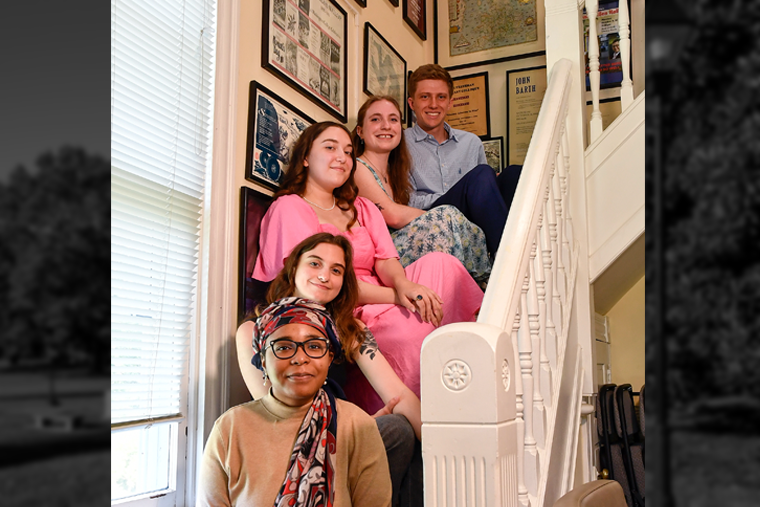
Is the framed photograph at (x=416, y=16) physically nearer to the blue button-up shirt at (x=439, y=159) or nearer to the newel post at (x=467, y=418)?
the blue button-up shirt at (x=439, y=159)

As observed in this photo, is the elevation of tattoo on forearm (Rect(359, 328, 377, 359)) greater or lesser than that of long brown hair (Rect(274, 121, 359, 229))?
lesser

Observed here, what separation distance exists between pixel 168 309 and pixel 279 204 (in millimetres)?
498

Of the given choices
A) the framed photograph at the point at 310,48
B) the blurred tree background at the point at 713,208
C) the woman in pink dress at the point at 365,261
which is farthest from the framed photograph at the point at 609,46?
the blurred tree background at the point at 713,208

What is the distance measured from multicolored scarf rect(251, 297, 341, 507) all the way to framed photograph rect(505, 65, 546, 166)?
2.39m

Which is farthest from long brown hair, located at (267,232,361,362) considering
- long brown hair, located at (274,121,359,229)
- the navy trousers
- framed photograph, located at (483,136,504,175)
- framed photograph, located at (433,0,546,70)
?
framed photograph, located at (433,0,546,70)

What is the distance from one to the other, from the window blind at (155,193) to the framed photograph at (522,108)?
2072mm

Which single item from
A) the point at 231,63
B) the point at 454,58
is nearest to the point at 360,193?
the point at 231,63

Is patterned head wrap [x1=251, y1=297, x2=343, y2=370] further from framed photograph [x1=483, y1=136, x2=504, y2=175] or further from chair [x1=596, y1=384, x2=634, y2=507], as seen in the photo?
framed photograph [x1=483, y1=136, x2=504, y2=175]

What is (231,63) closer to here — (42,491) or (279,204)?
(279,204)

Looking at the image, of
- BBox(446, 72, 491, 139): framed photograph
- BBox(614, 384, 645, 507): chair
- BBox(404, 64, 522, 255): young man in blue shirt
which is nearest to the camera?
BBox(614, 384, 645, 507): chair

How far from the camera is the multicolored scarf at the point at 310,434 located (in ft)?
4.07

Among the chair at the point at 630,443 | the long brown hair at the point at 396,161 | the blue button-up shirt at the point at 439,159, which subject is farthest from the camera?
the blue button-up shirt at the point at 439,159

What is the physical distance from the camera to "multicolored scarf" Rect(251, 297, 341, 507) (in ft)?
4.07

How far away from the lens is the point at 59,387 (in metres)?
0.16
